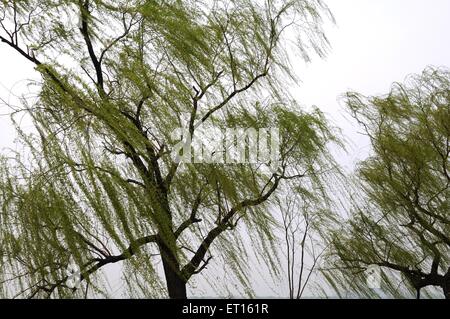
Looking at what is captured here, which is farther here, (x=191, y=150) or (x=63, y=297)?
(x=191, y=150)

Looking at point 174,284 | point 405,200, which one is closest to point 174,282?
point 174,284

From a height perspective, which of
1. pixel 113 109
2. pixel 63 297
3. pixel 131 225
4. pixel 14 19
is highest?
pixel 14 19

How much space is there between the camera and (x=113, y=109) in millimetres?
4137

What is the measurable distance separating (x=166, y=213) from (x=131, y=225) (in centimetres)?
35

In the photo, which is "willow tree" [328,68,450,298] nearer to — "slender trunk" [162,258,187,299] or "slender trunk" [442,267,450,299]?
"slender trunk" [442,267,450,299]

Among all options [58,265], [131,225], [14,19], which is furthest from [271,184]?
[14,19]

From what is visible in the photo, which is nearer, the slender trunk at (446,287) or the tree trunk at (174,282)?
the tree trunk at (174,282)

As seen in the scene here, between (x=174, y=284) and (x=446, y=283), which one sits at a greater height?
(x=174, y=284)

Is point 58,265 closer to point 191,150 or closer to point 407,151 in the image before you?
point 191,150

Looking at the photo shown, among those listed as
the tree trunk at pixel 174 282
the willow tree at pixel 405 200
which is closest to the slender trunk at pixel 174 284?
the tree trunk at pixel 174 282

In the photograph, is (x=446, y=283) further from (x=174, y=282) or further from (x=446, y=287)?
(x=174, y=282)

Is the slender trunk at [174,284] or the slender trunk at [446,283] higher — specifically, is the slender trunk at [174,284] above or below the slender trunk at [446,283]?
above

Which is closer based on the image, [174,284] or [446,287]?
[174,284]

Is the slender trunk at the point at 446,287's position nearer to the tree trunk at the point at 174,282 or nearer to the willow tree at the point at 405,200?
the willow tree at the point at 405,200
